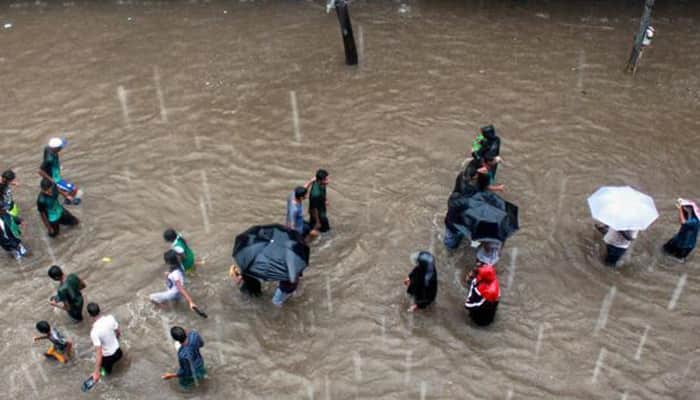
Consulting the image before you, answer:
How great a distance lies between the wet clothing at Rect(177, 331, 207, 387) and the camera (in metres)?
7.20

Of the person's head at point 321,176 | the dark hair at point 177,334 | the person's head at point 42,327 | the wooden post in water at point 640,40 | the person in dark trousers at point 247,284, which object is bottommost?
the person in dark trousers at point 247,284

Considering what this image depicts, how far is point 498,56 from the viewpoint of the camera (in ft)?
49.2

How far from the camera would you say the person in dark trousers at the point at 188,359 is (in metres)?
7.09

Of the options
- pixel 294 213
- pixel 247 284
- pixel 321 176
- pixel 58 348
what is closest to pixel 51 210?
pixel 58 348

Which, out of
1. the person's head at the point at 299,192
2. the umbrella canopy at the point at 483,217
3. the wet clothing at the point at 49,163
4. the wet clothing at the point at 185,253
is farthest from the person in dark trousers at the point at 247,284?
the wet clothing at the point at 49,163

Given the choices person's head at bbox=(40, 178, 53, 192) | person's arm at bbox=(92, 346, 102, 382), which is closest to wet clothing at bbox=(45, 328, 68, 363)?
person's arm at bbox=(92, 346, 102, 382)

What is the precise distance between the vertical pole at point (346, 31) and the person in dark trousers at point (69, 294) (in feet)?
27.5

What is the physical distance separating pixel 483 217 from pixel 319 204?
2.58 metres

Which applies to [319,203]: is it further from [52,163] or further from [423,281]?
[52,163]

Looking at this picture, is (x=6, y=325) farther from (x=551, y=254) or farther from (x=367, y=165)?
(x=551, y=254)

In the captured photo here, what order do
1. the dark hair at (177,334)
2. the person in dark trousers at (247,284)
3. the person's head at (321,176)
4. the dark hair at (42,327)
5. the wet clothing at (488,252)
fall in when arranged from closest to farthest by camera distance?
the dark hair at (177,334)
the dark hair at (42,327)
the wet clothing at (488,252)
the person in dark trousers at (247,284)
the person's head at (321,176)

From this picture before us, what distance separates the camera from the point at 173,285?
8.36 metres

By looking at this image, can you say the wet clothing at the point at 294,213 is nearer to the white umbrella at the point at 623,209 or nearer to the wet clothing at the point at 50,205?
the wet clothing at the point at 50,205

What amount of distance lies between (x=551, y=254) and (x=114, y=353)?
647cm
